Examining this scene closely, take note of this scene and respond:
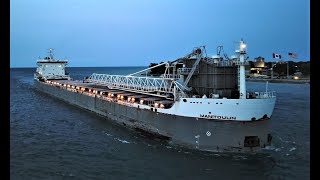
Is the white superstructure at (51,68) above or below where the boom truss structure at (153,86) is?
above

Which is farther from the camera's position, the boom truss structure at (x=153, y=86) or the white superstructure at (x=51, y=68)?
the white superstructure at (x=51, y=68)

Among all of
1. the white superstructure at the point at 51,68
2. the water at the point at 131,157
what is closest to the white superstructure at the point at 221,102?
the water at the point at 131,157

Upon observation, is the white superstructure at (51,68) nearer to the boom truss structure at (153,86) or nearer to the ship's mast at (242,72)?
the boom truss structure at (153,86)

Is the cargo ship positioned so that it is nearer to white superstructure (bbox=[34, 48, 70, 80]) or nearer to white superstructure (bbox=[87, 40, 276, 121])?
white superstructure (bbox=[87, 40, 276, 121])

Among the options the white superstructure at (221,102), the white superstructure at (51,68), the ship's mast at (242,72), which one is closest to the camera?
the white superstructure at (221,102)

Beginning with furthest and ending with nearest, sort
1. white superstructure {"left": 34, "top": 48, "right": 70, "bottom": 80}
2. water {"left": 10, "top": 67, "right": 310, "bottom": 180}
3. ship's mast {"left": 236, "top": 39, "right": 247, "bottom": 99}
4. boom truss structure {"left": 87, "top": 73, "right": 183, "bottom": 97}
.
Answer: white superstructure {"left": 34, "top": 48, "right": 70, "bottom": 80} → boom truss structure {"left": 87, "top": 73, "right": 183, "bottom": 97} → ship's mast {"left": 236, "top": 39, "right": 247, "bottom": 99} → water {"left": 10, "top": 67, "right": 310, "bottom": 180}

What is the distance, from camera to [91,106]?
46594 millimetres

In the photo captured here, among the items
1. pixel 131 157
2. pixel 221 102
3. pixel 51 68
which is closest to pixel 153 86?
pixel 221 102

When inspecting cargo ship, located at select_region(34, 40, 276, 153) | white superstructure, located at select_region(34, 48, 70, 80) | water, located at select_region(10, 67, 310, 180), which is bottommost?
water, located at select_region(10, 67, 310, 180)

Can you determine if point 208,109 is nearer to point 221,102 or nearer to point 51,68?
point 221,102

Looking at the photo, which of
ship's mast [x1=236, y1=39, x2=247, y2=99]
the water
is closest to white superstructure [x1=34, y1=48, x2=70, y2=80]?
the water

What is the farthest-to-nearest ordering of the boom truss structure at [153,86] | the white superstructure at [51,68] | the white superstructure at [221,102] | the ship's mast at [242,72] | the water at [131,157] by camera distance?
the white superstructure at [51,68], the boom truss structure at [153,86], the ship's mast at [242,72], the white superstructure at [221,102], the water at [131,157]

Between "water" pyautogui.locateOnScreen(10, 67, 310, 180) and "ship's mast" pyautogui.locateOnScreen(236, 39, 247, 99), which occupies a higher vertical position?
"ship's mast" pyautogui.locateOnScreen(236, 39, 247, 99)

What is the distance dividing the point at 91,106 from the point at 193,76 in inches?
841
